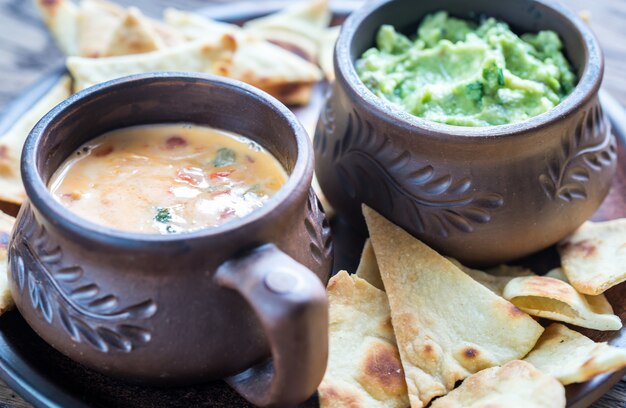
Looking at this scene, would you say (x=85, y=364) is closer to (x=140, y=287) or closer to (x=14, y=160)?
(x=140, y=287)

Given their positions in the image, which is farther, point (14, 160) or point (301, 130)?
point (14, 160)

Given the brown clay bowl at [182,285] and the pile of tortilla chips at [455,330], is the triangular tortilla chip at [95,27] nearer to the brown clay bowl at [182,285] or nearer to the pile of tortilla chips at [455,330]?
the brown clay bowl at [182,285]

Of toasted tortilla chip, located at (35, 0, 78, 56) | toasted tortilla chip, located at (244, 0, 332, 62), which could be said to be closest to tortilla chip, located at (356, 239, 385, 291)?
toasted tortilla chip, located at (244, 0, 332, 62)

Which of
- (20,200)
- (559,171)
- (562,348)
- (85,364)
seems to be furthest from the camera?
(20,200)

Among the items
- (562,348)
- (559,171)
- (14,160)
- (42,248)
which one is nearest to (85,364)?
(42,248)

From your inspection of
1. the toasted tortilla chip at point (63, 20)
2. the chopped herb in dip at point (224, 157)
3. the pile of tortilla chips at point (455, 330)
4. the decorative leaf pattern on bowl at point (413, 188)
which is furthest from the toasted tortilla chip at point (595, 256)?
the toasted tortilla chip at point (63, 20)

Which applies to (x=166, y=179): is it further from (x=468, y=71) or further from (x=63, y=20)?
(x=63, y=20)
